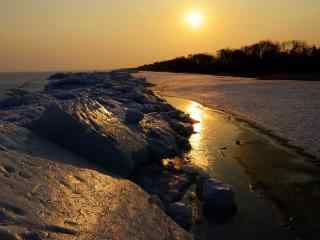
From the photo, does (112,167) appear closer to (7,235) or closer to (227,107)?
(7,235)

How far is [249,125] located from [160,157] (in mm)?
4332

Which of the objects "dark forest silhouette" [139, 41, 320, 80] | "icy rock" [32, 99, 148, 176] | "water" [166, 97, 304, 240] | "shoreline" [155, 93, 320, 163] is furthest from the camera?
"dark forest silhouette" [139, 41, 320, 80]

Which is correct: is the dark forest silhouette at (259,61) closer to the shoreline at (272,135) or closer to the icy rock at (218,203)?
the shoreline at (272,135)

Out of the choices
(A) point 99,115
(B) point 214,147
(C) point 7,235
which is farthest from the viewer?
(B) point 214,147

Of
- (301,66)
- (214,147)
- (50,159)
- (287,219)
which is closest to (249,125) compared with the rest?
(214,147)

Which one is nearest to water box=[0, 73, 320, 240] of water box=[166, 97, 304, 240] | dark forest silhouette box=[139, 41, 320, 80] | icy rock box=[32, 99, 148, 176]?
water box=[166, 97, 304, 240]

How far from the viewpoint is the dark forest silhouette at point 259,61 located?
129ft

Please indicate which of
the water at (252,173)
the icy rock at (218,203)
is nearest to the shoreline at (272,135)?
the water at (252,173)

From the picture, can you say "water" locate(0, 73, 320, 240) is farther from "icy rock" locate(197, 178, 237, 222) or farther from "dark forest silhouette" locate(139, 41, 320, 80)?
"dark forest silhouette" locate(139, 41, 320, 80)

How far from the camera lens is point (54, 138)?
4.68m

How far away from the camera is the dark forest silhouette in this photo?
129ft

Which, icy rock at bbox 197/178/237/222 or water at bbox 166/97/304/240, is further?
icy rock at bbox 197/178/237/222

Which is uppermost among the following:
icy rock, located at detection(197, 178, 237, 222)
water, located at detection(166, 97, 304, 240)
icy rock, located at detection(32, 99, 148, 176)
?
icy rock, located at detection(32, 99, 148, 176)

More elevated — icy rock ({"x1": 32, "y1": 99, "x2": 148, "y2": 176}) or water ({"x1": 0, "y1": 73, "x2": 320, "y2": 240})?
icy rock ({"x1": 32, "y1": 99, "x2": 148, "y2": 176})
